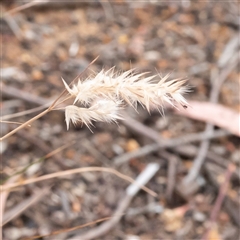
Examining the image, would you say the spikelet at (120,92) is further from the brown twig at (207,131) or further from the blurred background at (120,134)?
the brown twig at (207,131)

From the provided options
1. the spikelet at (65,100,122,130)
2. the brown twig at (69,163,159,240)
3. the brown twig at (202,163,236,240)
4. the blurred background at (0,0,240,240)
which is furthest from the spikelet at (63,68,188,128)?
the brown twig at (202,163,236,240)

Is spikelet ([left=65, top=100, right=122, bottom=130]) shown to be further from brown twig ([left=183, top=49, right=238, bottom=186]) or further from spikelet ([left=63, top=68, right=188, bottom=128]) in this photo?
brown twig ([left=183, top=49, right=238, bottom=186])

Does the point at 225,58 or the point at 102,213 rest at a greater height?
the point at 225,58

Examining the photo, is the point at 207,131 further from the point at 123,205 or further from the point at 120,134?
the point at 123,205

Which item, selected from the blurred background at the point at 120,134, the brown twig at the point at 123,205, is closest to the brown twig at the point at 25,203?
the blurred background at the point at 120,134

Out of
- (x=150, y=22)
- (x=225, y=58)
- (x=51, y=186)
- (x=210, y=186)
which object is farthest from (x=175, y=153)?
(x=150, y=22)

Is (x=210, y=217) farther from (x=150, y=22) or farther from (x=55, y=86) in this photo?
(x=150, y=22)

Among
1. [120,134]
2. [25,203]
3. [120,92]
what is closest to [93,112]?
[120,92]

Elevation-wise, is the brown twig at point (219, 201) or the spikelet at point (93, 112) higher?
the brown twig at point (219, 201)
